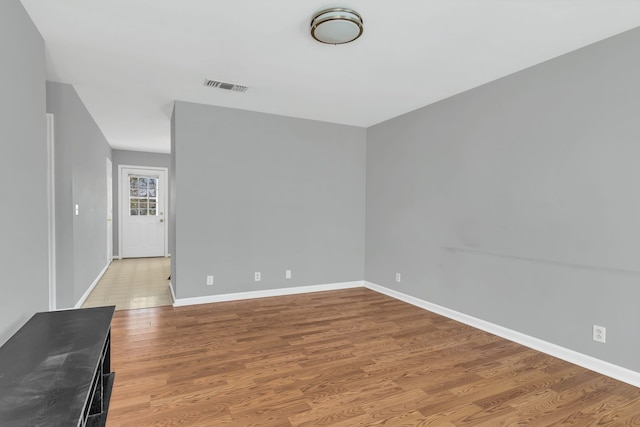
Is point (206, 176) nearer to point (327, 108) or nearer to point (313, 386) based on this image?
point (327, 108)

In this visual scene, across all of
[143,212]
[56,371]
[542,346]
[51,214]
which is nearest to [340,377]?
[56,371]

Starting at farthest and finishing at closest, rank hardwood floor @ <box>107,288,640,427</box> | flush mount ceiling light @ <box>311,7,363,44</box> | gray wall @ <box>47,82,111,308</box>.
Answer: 1. gray wall @ <box>47,82,111,308</box>
2. flush mount ceiling light @ <box>311,7,363,44</box>
3. hardwood floor @ <box>107,288,640,427</box>

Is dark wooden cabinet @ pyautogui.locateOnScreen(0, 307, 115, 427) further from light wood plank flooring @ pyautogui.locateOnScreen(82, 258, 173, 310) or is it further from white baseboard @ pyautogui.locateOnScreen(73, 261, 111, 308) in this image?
light wood plank flooring @ pyautogui.locateOnScreen(82, 258, 173, 310)

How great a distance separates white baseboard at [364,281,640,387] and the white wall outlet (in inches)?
6.2

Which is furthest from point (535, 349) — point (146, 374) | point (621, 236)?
point (146, 374)

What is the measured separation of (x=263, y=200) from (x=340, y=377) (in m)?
2.68

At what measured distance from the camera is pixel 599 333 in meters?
2.55

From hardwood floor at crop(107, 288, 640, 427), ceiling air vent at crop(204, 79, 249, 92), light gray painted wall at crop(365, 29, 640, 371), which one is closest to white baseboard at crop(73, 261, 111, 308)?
hardwood floor at crop(107, 288, 640, 427)

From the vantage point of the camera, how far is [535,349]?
2.93 meters

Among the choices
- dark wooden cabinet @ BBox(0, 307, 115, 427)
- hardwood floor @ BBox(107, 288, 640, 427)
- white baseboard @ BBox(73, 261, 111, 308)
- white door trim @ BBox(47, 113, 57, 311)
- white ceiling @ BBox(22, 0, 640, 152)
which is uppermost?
white ceiling @ BBox(22, 0, 640, 152)

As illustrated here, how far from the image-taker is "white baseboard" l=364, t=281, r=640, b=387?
7.93 ft

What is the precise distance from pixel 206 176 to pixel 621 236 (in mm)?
4101

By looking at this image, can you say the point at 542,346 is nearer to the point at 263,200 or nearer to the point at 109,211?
the point at 263,200

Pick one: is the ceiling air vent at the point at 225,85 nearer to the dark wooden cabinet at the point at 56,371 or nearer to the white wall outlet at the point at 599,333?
the dark wooden cabinet at the point at 56,371
